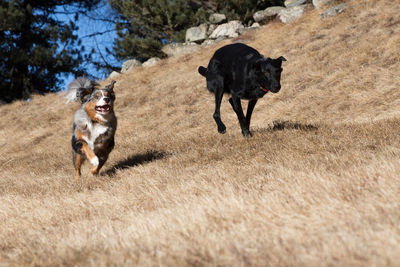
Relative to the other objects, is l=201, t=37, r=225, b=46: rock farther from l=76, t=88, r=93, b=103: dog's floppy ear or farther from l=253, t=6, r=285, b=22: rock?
l=76, t=88, r=93, b=103: dog's floppy ear

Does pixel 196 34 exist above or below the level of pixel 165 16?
below

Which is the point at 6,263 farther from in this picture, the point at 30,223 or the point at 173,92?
the point at 173,92

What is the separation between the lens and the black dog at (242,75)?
6.12m

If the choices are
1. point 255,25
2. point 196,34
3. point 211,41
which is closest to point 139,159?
point 211,41

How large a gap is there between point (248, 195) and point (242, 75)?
11.8ft

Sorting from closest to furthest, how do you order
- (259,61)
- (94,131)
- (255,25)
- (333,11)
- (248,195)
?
1. (248,195)
2. (94,131)
3. (259,61)
4. (333,11)
5. (255,25)

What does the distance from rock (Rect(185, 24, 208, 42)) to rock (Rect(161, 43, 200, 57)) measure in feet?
1.05

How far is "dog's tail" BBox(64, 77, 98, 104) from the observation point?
6.26 m

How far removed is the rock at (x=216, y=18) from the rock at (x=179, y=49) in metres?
1.69

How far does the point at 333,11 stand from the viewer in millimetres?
16062

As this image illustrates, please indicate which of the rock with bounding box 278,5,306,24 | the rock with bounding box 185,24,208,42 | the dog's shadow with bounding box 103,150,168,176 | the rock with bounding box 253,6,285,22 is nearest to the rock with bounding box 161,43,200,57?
the rock with bounding box 185,24,208,42

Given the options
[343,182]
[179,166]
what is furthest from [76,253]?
[179,166]

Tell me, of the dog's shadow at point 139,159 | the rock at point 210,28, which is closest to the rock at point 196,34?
the rock at point 210,28

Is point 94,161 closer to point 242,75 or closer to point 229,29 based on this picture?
point 242,75
